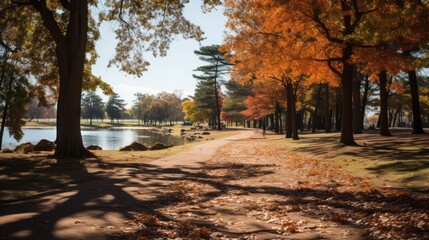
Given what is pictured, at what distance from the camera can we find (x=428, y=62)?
19672mm

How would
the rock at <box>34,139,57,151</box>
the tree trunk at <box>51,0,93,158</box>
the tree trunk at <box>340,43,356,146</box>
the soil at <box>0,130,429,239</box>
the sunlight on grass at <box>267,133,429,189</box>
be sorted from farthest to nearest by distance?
1. the rock at <box>34,139,57,151</box>
2. the tree trunk at <box>340,43,356,146</box>
3. the tree trunk at <box>51,0,93,158</box>
4. the sunlight on grass at <box>267,133,429,189</box>
5. the soil at <box>0,130,429,239</box>

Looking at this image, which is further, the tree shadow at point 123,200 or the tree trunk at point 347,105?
the tree trunk at point 347,105

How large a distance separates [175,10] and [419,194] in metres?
16.4

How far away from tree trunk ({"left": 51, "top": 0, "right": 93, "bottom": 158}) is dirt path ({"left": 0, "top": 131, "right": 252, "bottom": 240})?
5118 millimetres

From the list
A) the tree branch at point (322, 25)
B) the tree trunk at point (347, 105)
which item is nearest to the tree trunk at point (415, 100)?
the tree trunk at point (347, 105)

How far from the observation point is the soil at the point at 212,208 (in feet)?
19.1

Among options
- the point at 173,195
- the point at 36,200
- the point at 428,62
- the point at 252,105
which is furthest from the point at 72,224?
the point at 252,105

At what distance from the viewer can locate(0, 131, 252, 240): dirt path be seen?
5.68 m

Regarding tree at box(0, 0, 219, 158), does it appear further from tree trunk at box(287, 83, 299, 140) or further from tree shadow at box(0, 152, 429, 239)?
tree trunk at box(287, 83, 299, 140)

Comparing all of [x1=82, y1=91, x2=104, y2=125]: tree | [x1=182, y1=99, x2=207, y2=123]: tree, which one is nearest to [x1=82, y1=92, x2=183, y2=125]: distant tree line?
[x1=82, y1=91, x2=104, y2=125]: tree

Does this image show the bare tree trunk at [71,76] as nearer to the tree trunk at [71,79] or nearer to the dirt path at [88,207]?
the tree trunk at [71,79]

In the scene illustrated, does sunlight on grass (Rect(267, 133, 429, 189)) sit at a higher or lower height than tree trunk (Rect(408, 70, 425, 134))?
lower

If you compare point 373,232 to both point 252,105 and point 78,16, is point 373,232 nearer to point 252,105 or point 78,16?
point 78,16

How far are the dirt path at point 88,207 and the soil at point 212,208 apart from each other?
0.02 meters
